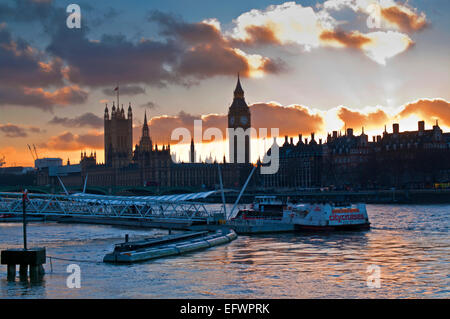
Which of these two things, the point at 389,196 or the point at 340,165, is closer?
the point at 389,196

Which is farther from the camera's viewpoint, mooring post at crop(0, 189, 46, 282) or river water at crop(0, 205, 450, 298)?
mooring post at crop(0, 189, 46, 282)

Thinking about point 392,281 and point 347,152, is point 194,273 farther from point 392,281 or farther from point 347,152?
point 347,152

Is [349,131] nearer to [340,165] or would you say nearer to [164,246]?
[340,165]

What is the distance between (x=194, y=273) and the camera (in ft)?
104

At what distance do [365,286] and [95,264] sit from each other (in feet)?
44.1

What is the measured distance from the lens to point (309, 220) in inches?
2117

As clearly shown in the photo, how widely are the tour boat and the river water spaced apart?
412 centimetres

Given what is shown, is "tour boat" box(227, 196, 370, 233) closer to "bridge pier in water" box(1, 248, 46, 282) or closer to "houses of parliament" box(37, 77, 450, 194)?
"bridge pier in water" box(1, 248, 46, 282)

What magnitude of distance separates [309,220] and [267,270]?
21.7m

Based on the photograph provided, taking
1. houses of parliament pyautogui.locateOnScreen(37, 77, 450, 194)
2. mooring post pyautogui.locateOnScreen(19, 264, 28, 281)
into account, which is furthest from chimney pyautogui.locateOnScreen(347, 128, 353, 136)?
mooring post pyautogui.locateOnScreen(19, 264, 28, 281)

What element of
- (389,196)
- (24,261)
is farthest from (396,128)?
(24,261)

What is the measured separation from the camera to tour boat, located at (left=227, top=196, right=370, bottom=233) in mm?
53344

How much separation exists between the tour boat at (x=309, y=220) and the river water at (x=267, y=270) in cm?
412
